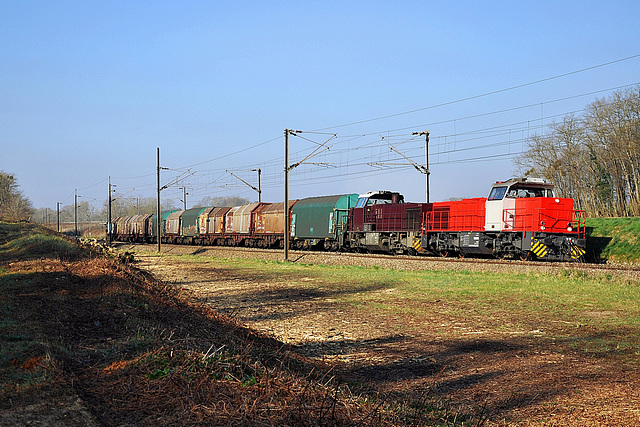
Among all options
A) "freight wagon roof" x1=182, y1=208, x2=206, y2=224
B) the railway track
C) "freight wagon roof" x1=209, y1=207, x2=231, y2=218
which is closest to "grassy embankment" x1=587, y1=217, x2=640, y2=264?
the railway track

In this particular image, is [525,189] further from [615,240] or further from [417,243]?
[615,240]

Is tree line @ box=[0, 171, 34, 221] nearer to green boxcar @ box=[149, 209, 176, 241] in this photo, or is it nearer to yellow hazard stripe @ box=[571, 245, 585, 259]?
green boxcar @ box=[149, 209, 176, 241]

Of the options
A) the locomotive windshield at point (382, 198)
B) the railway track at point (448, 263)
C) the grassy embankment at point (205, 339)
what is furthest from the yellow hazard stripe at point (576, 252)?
the locomotive windshield at point (382, 198)

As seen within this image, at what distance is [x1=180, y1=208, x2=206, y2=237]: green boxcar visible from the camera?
56.7m

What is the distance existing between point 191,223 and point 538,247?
4171cm

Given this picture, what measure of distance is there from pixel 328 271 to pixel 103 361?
746 inches

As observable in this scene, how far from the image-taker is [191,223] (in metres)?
57.7

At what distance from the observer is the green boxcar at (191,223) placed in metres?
56.7

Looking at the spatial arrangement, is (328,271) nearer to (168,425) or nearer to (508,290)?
(508,290)

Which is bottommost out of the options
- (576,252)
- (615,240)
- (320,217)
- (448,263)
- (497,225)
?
(448,263)

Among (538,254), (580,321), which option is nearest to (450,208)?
(538,254)

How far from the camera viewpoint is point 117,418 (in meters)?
4.08

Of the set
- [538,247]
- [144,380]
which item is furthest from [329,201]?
[144,380]

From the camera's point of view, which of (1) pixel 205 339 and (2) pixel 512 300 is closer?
(1) pixel 205 339
